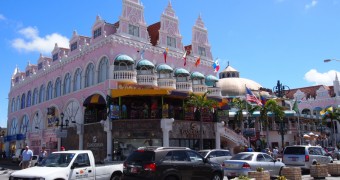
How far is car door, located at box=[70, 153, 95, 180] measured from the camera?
503 inches

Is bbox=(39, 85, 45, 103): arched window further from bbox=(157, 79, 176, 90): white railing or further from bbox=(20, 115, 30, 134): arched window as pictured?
bbox=(157, 79, 176, 90): white railing

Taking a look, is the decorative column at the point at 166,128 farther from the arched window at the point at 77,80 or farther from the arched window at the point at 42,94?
the arched window at the point at 42,94

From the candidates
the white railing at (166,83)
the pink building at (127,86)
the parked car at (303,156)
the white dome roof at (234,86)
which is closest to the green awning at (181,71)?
the pink building at (127,86)

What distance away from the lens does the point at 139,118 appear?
2872 centimetres

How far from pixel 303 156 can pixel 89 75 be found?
70.5 ft

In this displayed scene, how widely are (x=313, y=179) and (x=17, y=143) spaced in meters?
42.8

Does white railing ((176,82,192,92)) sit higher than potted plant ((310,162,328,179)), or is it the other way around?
white railing ((176,82,192,92))

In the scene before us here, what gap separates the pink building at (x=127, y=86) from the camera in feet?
94.0

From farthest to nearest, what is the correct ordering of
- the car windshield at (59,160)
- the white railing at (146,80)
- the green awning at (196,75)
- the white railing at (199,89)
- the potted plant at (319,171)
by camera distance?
the green awning at (196,75)
the white railing at (199,89)
the white railing at (146,80)
the potted plant at (319,171)
the car windshield at (59,160)

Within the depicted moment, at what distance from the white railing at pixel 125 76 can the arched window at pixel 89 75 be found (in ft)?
13.7

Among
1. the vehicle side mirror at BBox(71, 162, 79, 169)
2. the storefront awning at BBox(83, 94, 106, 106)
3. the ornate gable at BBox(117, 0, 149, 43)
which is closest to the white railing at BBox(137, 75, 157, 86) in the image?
the storefront awning at BBox(83, 94, 106, 106)

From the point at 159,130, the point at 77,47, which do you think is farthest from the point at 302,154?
the point at 77,47

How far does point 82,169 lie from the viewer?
1317 cm

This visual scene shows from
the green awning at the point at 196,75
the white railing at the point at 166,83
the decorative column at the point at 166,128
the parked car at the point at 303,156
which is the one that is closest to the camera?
the parked car at the point at 303,156
